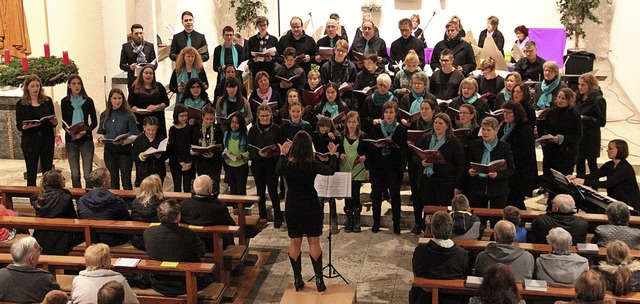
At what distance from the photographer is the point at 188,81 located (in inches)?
346

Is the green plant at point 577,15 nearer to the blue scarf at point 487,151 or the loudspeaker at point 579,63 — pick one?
the loudspeaker at point 579,63

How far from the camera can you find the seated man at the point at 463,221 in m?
6.53

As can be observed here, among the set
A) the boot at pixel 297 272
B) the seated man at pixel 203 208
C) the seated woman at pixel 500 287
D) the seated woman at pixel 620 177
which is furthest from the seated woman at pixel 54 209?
the seated woman at pixel 620 177

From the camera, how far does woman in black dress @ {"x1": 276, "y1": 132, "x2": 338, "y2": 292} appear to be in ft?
20.3

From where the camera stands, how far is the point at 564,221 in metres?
6.40

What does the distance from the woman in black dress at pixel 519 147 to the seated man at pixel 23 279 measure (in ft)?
14.0

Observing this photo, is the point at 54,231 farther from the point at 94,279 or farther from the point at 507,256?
the point at 507,256

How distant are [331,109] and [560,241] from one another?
3.27 meters

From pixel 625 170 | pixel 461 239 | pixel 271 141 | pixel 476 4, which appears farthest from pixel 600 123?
pixel 476 4

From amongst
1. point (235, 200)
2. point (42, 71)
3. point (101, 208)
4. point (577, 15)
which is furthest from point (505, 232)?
point (577, 15)

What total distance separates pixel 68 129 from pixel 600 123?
5.27 meters

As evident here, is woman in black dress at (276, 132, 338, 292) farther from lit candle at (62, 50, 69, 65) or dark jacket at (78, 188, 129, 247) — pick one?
lit candle at (62, 50, 69, 65)

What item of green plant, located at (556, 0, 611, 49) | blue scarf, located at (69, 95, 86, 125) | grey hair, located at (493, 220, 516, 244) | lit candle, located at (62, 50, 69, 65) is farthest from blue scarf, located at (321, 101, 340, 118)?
green plant, located at (556, 0, 611, 49)

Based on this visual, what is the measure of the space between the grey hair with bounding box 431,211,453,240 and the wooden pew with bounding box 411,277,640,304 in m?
0.31
